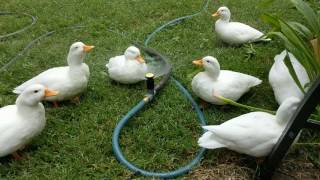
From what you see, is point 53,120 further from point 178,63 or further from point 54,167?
point 178,63

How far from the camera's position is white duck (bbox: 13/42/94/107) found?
306 centimetres

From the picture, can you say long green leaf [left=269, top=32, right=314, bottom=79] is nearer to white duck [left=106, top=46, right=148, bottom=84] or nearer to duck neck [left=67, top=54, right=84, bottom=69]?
white duck [left=106, top=46, right=148, bottom=84]

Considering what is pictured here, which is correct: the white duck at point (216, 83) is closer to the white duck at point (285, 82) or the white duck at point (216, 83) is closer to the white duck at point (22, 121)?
the white duck at point (285, 82)

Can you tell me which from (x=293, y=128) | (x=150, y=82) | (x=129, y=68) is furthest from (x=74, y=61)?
(x=293, y=128)

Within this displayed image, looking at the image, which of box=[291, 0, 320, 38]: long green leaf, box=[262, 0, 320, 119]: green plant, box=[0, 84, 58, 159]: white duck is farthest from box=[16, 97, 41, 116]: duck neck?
box=[291, 0, 320, 38]: long green leaf

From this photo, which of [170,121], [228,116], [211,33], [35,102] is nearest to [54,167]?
[35,102]

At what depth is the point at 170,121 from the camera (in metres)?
2.98

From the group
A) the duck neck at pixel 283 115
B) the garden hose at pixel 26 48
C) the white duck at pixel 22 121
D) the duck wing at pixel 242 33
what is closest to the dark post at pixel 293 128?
the duck neck at pixel 283 115

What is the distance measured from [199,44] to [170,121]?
59.8 inches

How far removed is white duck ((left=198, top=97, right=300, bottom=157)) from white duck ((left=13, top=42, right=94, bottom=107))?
1.19 m

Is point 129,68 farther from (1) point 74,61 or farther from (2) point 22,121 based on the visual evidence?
(2) point 22,121

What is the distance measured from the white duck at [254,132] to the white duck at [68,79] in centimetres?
119

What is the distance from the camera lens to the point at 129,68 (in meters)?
3.35

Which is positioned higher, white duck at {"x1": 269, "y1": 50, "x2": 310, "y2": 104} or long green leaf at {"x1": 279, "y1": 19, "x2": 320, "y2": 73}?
long green leaf at {"x1": 279, "y1": 19, "x2": 320, "y2": 73}
